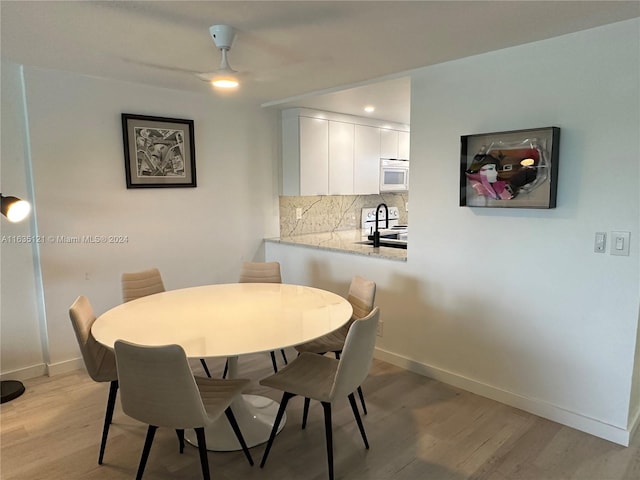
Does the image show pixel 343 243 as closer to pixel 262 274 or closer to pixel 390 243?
pixel 390 243

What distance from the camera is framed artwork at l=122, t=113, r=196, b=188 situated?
3.40m

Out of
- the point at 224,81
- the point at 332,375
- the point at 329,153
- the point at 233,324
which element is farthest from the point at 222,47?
the point at 329,153

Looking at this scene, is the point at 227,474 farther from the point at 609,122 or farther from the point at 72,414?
the point at 609,122

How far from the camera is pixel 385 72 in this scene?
3068 millimetres

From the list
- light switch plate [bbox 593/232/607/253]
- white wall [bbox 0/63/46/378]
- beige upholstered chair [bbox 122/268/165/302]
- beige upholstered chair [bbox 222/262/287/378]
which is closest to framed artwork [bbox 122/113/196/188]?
white wall [bbox 0/63/46/378]

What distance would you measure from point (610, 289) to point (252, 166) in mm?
3177

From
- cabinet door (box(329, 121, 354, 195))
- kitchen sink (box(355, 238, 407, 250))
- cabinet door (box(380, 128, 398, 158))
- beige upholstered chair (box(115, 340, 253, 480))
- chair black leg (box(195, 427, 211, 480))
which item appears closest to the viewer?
beige upholstered chair (box(115, 340, 253, 480))

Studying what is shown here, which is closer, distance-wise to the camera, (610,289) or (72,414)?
(610,289)

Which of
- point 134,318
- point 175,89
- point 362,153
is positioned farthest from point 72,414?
point 362,153

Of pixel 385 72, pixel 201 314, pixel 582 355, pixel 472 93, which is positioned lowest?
pixel 582 355

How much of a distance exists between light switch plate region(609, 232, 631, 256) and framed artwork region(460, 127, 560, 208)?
0.35 metres

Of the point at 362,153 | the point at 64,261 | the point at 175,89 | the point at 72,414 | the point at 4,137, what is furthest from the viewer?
the point at 362,153

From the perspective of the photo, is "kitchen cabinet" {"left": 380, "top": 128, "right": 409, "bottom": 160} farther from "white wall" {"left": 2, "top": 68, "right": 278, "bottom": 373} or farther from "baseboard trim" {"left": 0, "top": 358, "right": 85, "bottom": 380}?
"baseboard trim" {"left": 0, "top": 358, "right": 85, "bottom": 380}

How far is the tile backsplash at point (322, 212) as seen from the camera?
15.4ft
